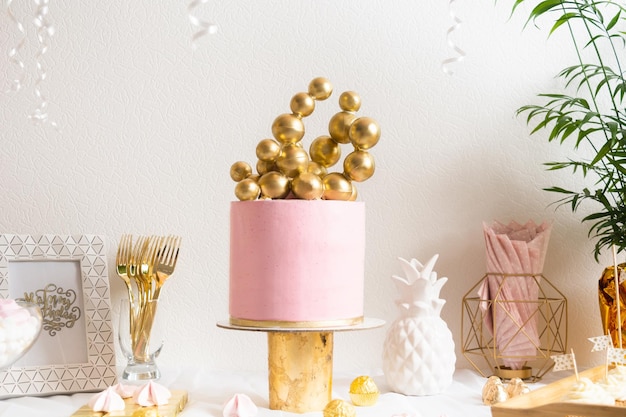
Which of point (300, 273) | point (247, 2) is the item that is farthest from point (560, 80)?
point (300, 273)

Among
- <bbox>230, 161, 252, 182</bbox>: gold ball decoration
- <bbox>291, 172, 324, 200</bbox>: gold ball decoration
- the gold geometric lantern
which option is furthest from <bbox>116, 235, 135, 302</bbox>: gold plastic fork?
the gold geometric lantern

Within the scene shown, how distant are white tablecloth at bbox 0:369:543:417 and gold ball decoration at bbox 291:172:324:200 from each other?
0.31 metres

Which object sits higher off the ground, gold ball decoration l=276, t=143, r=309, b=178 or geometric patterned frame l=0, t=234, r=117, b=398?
gold ball decoration l=276, t=143, r=309, b=178

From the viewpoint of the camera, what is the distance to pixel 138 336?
1231 millimetres

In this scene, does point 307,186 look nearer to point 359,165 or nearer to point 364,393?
point 359,165

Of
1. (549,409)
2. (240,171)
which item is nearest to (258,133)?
(240,171)

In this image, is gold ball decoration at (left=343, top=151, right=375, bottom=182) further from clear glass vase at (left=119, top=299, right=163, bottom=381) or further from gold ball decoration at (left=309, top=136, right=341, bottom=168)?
clear glass vase at (left=119, top=299, right=163, bottom=381)

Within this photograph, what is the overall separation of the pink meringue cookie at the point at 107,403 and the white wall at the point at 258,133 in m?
0.34

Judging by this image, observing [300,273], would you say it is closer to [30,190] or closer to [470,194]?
[470,194]

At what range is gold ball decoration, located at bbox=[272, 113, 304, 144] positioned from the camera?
3.58 ft

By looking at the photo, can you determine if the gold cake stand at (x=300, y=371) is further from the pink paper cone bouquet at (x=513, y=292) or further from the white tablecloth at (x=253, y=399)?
the pink paper cone bouquet at (x=513, y=292)

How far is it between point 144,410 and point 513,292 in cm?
67

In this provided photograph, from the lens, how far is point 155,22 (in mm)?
1401

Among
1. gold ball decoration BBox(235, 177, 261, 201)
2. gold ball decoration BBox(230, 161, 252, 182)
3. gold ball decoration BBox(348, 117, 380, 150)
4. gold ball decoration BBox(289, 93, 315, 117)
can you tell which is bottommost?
gold ball decoration BBox(235, 177, 261, 201)
